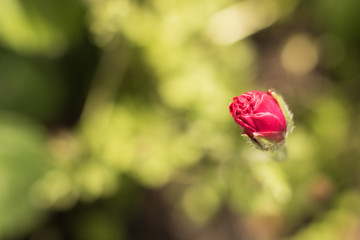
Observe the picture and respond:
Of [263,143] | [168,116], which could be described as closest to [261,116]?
[263,143]

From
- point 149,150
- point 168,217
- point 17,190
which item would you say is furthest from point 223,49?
point 17,190

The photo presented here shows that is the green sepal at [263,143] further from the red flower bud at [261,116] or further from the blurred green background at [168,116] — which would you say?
the blurred green background at [168,116]

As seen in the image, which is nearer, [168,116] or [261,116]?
[261,116]

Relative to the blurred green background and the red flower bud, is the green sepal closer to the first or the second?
the red flower bud

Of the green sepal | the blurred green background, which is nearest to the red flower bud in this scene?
the green sepal

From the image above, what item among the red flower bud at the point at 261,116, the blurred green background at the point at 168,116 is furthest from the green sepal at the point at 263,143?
the blurred green background at the point at 168,116

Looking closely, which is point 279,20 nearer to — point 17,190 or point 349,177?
point 349,177

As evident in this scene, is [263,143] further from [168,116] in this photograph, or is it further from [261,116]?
[168,116]
